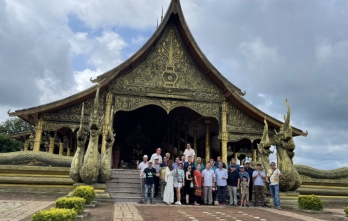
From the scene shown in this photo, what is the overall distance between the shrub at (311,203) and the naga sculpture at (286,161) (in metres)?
0.88

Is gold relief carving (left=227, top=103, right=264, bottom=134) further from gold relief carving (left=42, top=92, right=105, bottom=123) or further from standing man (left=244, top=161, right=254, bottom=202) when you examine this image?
gold relief carving (left=42, top=92, right=105, bottom=123)

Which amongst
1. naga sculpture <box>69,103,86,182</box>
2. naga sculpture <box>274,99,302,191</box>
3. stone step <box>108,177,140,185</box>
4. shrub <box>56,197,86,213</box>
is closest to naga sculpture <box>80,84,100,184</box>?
naga sculpture <box>69,103,86,182</box>

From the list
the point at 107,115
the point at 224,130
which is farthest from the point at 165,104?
the point at 224,130

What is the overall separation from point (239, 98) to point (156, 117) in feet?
21.9

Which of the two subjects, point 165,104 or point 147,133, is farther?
point 147,133

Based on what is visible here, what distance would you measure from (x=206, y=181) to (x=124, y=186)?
3.08 meters

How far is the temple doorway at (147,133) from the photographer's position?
60.3 ft

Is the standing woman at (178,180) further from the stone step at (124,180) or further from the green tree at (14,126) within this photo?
the green tree at (14,126)

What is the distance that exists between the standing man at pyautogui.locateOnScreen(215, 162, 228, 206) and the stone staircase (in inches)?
95.5

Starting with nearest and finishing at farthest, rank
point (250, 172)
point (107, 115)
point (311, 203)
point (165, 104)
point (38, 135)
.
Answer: point (311, 203)
point (250, 172)
point (38, 135)
point (107, 115)
point (165, 104)

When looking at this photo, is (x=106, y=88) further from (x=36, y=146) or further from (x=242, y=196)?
(x=242, y=196)

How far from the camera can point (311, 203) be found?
27.3 ft

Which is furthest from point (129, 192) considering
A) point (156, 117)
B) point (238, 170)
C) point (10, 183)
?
point (156, 117)

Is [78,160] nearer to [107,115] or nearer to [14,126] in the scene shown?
[107,115]
